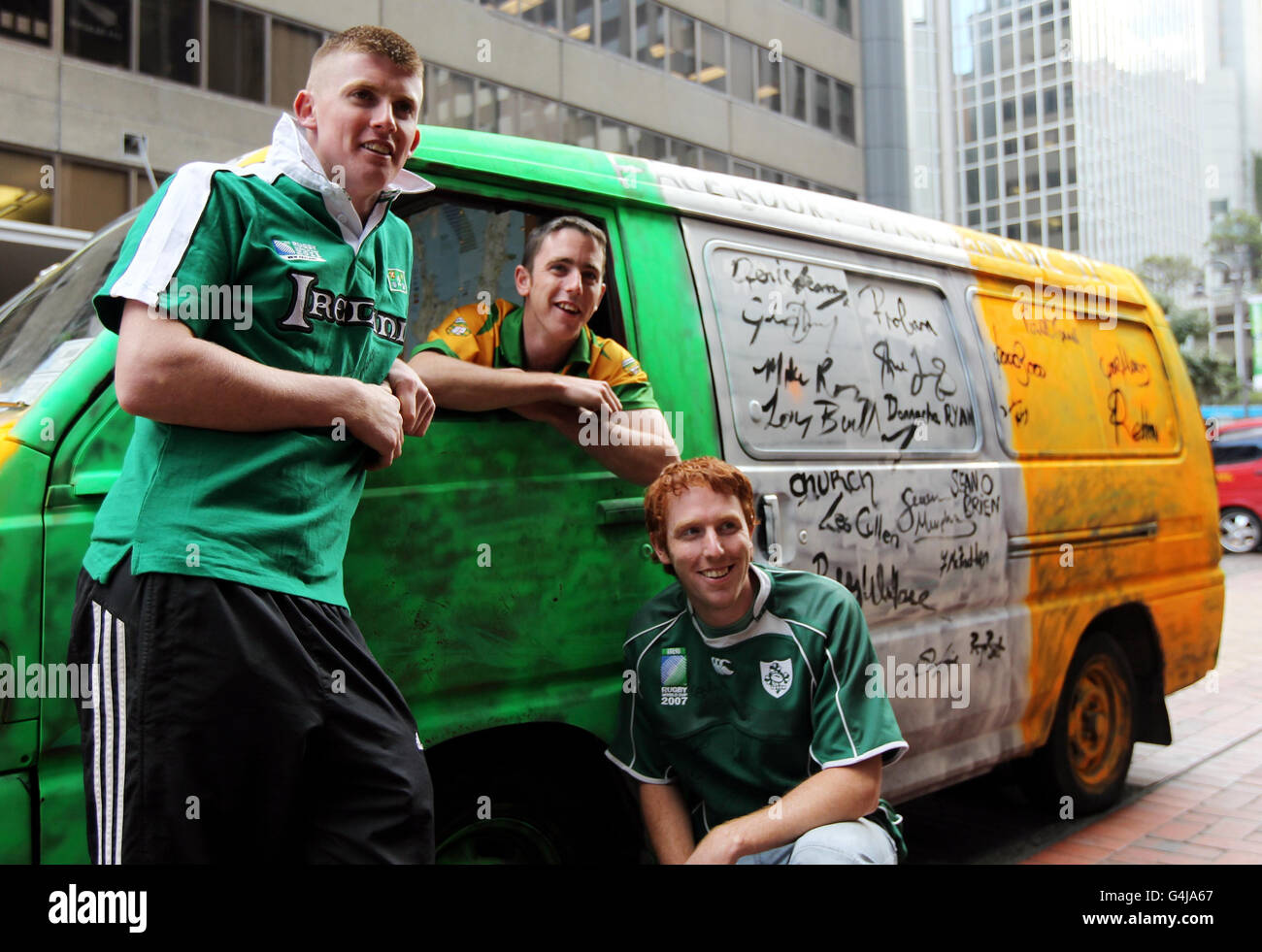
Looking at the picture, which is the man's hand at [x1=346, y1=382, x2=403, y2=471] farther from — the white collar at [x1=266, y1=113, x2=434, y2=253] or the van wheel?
the van wheel

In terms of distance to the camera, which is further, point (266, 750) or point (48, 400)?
point (48, 400)

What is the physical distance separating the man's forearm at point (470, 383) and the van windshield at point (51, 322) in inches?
26.2

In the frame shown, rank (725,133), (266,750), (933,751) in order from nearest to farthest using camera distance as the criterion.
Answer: (266,750), (933,751), (725,133)

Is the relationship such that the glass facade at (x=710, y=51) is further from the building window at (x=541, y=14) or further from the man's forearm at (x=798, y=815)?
the man's forearm at (x=798, y=815)

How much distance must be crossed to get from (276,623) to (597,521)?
1104 mm

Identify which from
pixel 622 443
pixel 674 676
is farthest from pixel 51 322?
pixel 674 676

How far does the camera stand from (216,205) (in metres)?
1.82

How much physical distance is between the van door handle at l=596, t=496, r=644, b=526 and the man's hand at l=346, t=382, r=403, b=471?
843 mm

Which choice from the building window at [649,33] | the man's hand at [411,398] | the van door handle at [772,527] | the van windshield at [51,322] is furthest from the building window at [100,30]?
the man's hand at [411,398]

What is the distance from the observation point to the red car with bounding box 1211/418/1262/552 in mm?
16359

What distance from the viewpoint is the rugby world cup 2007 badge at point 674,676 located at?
2.64m

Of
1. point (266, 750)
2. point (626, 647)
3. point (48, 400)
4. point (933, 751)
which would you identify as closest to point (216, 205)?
point (48, 400)
